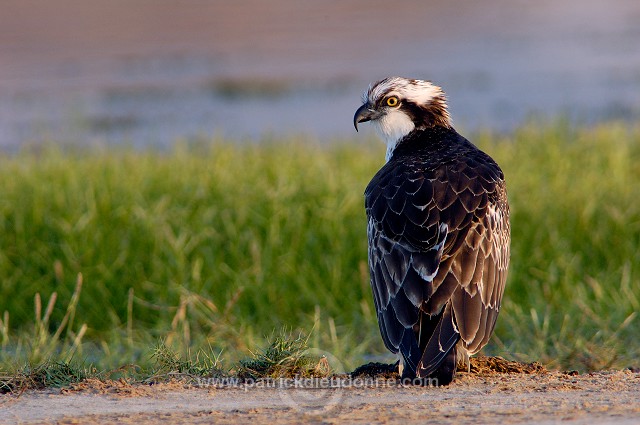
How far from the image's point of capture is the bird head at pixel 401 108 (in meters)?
6.69

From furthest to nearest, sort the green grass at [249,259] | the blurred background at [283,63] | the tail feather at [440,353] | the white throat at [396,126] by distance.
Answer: the blurred background at [283,63] → the green grass at [249,259] → the white throat at [396,126] → the tail feather at [440,353]

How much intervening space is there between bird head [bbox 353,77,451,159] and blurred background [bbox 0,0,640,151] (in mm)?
4916

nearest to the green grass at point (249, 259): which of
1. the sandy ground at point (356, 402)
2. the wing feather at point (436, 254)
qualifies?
the wing feather at point (436, 254)

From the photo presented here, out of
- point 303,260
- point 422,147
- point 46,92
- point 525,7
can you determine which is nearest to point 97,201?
point 303,260

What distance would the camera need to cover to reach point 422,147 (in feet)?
20.9

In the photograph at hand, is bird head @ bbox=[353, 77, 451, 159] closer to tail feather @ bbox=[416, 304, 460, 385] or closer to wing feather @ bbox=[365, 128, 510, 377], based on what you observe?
wing feather @ bbox=[365, 128, 510, 377]

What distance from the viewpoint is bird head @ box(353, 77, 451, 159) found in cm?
669

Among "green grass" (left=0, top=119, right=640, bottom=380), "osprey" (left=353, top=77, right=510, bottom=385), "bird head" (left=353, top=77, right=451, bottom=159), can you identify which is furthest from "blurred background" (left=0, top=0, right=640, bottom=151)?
"osprey" (left=353, top=77, right=510, bottom=385)

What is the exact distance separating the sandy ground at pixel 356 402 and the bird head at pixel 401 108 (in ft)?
6.30

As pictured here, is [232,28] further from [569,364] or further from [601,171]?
[569,364]

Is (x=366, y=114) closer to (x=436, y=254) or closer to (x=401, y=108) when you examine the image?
(x=401, y=108)

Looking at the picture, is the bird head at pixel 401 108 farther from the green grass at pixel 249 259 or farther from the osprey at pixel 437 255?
the green grass at pixel 249 259

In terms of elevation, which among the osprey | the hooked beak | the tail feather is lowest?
the tail feather

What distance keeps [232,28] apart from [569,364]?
15.3 metres
